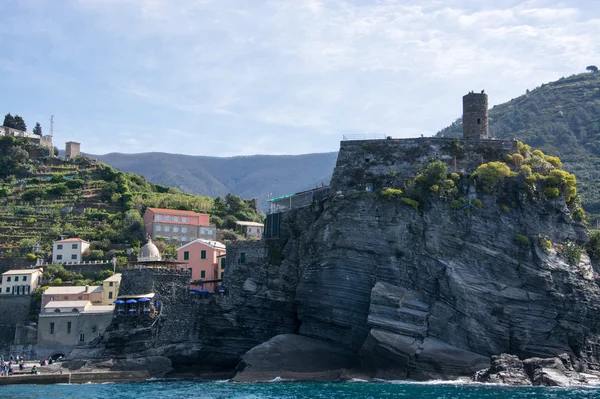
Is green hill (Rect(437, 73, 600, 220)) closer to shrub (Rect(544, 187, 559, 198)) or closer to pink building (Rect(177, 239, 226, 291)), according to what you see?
shrub (Rect(544, 187, 559, 198))

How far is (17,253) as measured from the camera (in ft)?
271

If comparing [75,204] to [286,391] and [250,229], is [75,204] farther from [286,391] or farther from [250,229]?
[286,391]

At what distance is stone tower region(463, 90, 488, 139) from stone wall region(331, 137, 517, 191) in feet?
8.71

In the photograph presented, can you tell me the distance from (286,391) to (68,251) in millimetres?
41508

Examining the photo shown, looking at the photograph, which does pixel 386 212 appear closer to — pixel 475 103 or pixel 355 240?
pixel 355 240

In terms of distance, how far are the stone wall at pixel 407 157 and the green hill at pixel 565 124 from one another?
3585cm

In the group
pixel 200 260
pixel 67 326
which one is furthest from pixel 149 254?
pixel 67 326

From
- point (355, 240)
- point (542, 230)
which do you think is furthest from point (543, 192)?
point (355, 240)

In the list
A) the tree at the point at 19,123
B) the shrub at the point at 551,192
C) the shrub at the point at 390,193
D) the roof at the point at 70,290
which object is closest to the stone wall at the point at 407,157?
the shrub at the point at 390,193

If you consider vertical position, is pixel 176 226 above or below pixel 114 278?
above

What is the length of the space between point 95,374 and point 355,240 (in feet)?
75.1

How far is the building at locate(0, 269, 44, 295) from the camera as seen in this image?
74688 millimetres

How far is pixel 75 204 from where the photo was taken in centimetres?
9694

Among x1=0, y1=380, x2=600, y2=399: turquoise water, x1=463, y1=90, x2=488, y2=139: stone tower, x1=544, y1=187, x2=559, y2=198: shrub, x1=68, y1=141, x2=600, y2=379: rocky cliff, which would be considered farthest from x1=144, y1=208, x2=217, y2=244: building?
x1=544, y1=187, x2=559, y2=198: shrub
